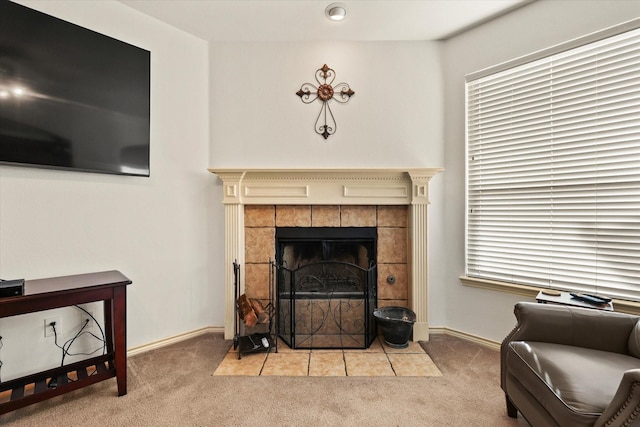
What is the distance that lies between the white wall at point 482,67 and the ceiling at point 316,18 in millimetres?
138

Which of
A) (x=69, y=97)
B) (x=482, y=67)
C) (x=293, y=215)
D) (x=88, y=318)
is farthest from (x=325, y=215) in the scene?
(x=69, y=97)

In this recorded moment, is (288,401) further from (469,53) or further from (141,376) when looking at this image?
(469,53)

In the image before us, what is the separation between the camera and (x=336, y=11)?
229cm

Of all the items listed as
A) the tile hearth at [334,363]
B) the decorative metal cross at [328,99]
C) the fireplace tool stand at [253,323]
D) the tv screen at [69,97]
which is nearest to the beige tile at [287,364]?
the tile hearth at [334,363]

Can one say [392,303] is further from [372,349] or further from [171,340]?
[171,340]

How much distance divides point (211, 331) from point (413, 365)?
68.8 inches

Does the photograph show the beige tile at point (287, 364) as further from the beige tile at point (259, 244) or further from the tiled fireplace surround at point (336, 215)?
the beige tile at point (259, 244)

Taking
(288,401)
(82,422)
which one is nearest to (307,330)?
(288,401)

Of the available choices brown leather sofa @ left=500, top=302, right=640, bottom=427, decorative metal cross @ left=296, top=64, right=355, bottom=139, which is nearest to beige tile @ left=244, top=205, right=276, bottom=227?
decorative metal cross @ left=296, top=64, right=355, bottom=139

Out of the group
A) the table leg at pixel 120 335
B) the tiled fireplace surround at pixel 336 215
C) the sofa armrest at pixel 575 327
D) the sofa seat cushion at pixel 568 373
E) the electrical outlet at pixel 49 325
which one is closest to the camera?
the sofa seat cushion at pixel 568 373

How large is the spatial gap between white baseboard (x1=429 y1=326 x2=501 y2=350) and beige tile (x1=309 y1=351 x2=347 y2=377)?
97 cm

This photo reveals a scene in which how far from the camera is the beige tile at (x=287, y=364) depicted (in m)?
2.11

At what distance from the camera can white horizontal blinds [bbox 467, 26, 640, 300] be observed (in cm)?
193

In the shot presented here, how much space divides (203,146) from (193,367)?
180 cm
